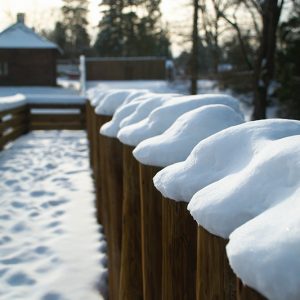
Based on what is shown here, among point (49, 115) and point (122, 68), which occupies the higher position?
point (122, 68)

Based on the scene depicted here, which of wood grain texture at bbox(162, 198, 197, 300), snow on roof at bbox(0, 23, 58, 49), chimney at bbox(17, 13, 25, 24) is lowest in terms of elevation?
wood grain texture at bbox(162, 198, 197, 300)

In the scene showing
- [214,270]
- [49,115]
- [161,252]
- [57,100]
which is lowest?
[49,115]

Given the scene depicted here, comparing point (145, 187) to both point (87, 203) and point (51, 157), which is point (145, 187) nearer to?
point (87, 203)

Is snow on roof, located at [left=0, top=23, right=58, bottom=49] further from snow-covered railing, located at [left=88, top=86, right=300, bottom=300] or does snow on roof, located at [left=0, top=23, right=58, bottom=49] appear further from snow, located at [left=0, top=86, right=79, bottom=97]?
snow-covered railing, located at [left=88, top=86, right=300, bottom=300]

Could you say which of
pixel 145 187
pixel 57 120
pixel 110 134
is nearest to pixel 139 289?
pixel 145 187

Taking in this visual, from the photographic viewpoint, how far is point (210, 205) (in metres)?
1.30

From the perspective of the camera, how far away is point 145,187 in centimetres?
216

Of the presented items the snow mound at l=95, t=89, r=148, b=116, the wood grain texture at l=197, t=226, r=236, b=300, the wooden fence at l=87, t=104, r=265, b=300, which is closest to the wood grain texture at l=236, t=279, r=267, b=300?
the wooden fence at l=87, t=104, r=265, b=300

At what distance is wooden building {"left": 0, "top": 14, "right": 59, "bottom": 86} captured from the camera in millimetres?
31672

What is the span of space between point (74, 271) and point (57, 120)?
10.6m

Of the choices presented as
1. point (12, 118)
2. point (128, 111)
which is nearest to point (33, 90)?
point (12, 118)

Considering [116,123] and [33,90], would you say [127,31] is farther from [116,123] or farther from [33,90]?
[116,123]

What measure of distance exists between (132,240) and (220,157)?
→ 1102 millimetres

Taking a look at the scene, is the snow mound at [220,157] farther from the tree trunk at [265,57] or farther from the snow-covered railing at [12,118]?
the tree trunk at [265,57]
